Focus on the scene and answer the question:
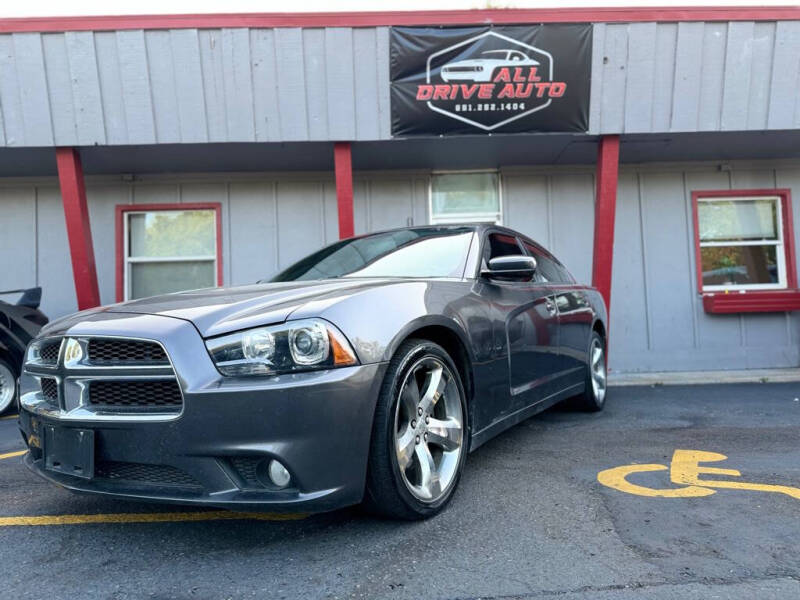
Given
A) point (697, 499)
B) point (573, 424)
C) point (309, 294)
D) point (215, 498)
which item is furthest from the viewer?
point (573, 424)

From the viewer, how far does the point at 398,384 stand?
2.33 m

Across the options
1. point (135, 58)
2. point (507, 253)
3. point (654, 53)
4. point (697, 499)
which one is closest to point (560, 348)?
point (507, 253)

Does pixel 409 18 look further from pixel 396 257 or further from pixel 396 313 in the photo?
pixel 396 313

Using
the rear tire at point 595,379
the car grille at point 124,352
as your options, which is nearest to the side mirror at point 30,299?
the car grille at point 124,352

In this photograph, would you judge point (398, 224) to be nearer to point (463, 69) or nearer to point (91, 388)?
point (463, 69)

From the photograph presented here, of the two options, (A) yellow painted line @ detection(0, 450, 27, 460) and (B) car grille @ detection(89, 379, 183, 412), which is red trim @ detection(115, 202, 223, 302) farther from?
(B) car grille @ detection(89, 379, 183, 412)

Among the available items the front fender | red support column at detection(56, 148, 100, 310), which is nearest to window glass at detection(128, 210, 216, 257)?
red support column at detection(56, 148, 100, 310)

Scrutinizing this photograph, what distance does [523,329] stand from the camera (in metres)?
3.41

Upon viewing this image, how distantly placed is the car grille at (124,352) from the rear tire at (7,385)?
152 inches

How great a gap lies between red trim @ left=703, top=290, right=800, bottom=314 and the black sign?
3378 mm

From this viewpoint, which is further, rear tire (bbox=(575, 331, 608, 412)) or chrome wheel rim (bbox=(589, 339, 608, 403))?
chrome wheel rim (bbox=(589, 339, 608, 403))

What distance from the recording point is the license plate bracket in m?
2.11

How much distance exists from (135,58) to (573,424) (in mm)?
5890

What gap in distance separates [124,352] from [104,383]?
0.14 m
